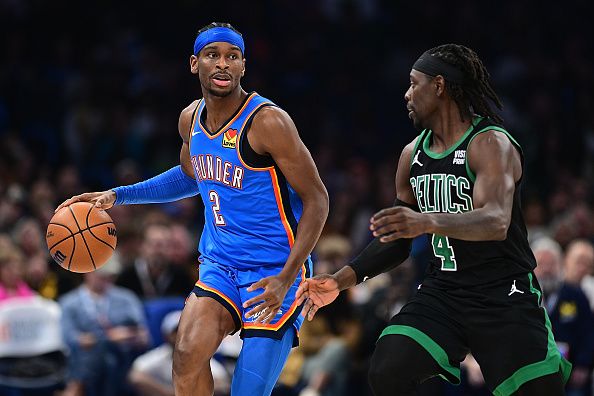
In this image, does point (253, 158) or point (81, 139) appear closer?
point (253, 158)

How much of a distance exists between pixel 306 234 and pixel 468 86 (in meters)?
1.22

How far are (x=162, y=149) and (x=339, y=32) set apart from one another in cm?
356

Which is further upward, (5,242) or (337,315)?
(5,242)

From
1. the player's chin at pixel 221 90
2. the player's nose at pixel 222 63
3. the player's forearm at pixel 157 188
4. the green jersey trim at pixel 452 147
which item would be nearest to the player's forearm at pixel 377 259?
the green jersey trim at pixel 452 147

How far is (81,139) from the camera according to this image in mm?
14422

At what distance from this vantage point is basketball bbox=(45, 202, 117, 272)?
654 centimetres

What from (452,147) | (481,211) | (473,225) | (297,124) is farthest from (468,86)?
(297,124)

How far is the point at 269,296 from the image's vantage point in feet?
18.8

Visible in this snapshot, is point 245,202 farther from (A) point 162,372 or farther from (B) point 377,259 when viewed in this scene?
(A) point 162,372

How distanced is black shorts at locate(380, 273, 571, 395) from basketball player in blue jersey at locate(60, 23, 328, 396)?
74 cm

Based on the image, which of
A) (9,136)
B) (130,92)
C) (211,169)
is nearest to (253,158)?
(211,169)

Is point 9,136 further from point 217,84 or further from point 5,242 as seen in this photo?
point 217,84

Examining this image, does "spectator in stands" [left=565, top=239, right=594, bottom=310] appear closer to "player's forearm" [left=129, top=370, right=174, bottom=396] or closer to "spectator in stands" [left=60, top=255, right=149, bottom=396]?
"player's forearm" [left=129, top=370, right=174, bottom=396]

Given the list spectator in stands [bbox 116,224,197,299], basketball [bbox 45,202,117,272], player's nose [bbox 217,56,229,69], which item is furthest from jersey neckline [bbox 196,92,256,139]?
spectator in stands [bbox 116,224,197,299]
